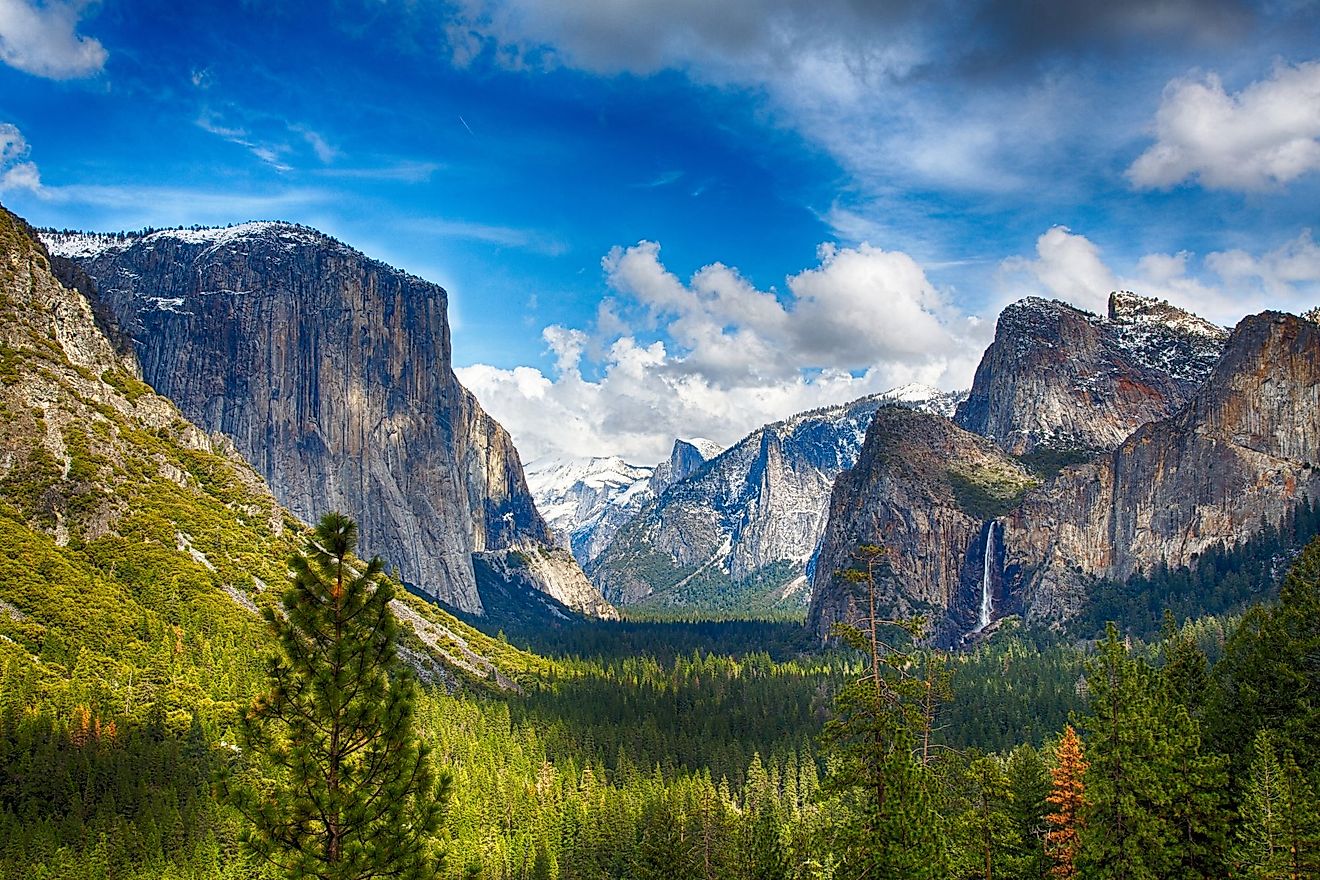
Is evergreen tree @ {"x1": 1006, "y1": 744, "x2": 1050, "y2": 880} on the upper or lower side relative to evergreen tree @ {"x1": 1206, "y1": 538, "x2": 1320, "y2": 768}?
lower

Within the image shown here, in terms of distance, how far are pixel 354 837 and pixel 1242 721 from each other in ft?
118

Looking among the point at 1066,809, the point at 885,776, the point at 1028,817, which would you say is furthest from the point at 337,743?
the point at 1028,817

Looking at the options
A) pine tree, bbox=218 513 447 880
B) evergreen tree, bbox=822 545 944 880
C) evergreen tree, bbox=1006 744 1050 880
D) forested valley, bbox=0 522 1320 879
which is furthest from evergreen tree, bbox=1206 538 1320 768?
pine tree, bbox=218 513 447 880

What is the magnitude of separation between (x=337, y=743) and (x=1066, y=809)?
35.4 m

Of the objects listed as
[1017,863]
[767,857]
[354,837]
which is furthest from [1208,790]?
[354,837]

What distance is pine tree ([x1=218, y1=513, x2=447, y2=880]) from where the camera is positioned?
2141 centimetres

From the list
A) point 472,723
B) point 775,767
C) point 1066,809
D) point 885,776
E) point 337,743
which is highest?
point 337,743

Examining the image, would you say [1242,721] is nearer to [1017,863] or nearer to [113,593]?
[1017,863]

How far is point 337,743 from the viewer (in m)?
22.4

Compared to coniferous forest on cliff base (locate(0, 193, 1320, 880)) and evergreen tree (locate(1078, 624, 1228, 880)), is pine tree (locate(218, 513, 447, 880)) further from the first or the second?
evergreen tree (locate(1078, 624, 1228, 880))

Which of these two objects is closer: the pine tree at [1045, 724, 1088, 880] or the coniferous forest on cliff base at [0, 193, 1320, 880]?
the coniferous forest on cliff base at [0, 193, 1320, 880]

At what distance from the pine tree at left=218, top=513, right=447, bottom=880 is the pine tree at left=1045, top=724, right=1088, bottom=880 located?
29917 millimetres

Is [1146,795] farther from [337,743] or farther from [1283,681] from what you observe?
[337,743]

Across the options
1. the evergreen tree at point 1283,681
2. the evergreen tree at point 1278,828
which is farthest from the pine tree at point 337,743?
the evergreen tree at point 1283,681
